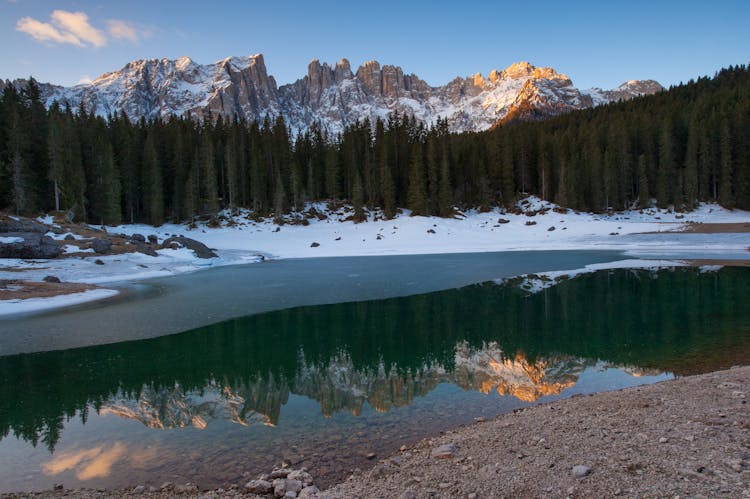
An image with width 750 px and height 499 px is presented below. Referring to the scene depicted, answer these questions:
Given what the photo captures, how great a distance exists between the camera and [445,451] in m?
6.27

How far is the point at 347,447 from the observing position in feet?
23.7

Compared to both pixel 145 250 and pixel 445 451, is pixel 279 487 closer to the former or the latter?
pixel 445 451

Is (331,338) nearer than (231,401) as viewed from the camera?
No

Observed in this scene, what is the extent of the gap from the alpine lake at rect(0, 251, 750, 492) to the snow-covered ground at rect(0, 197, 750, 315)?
47.6 ft

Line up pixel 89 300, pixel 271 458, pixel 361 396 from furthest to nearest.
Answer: pixel 89 300, pixel 361 396, pixel 271 458

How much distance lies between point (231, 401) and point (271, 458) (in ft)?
10.4

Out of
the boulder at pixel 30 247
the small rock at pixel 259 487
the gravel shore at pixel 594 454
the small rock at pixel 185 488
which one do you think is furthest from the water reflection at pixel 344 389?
the boulder at pixel 30 247

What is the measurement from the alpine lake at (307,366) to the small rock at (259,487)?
687mm

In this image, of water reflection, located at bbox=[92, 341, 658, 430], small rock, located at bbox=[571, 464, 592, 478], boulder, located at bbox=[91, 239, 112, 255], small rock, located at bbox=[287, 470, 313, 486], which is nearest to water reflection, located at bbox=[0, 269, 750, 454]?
water reflection, located at bbox=[92, 341, 658, 430]

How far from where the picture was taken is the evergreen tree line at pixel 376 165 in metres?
59.6

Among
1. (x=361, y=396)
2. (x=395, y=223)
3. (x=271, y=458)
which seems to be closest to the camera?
(x=271, y=458)

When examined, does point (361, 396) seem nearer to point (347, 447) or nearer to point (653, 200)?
point (347, 447)

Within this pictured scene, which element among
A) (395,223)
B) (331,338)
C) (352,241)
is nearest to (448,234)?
(395,223)


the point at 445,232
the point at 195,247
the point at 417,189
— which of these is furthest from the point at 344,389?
the point at 417,189
